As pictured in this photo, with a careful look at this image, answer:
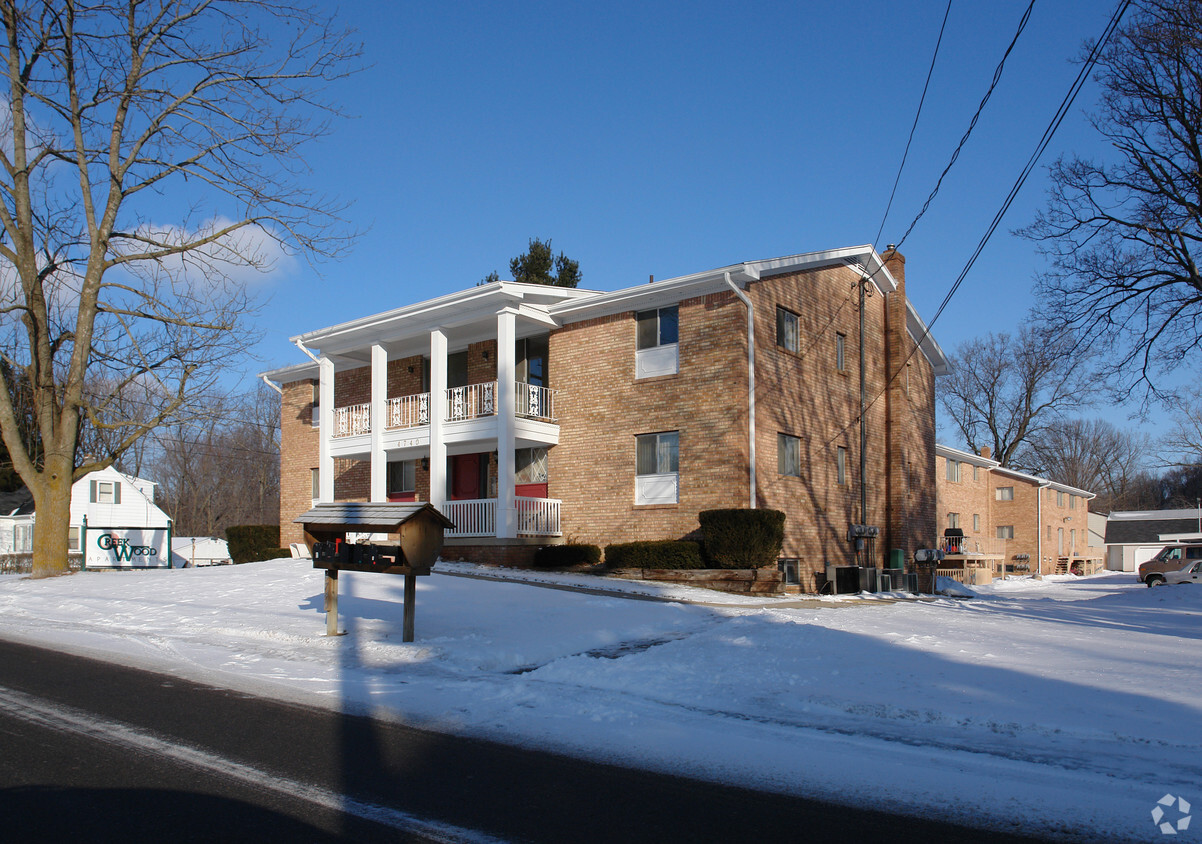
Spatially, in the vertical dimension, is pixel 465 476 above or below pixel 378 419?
below

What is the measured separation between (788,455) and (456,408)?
854 centimetres

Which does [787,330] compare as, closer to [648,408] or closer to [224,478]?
[648,408]

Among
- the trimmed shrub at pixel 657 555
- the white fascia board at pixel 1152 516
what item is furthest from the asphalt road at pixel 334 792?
A: the white fascia board at pixel 1152 516

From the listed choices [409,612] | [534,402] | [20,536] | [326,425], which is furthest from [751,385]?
[20,536]

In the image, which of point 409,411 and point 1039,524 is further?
point 1039,524

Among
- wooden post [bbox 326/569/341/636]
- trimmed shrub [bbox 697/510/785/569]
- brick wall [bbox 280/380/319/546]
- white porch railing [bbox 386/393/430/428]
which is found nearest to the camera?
wooden post [bbox 326/569/341/636]

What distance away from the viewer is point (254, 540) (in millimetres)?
28984

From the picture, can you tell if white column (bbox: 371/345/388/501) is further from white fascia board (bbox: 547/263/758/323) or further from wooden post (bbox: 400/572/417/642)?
wooden post (bbox: 400/572/417/642)

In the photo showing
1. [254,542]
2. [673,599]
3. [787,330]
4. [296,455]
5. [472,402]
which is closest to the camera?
[673,599]

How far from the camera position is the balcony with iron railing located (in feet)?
72.2

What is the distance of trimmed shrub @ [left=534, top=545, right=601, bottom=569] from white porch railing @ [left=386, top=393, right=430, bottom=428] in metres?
5.63

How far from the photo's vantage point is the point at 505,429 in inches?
825

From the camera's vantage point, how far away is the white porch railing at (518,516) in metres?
21.4

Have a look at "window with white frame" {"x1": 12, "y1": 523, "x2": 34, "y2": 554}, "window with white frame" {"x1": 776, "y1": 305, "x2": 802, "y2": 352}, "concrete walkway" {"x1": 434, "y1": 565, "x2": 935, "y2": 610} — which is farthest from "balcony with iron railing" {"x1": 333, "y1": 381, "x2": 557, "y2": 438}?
"window with white frame" {"x1": 12, "y1": 523, "x2": 34, "y2": 554}
